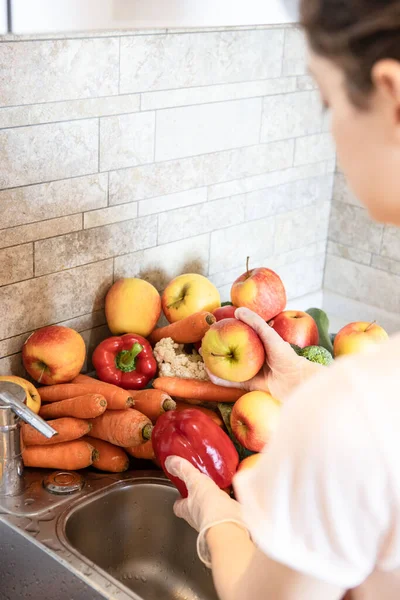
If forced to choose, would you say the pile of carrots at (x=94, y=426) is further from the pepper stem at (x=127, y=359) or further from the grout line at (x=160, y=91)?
the grout line at (x=160, y=91)

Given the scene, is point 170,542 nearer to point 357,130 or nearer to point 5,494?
point 5,494

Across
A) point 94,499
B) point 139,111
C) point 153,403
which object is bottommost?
point 94,499

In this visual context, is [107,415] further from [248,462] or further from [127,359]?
[248,462]

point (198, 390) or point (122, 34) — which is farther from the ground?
point (122, 34)

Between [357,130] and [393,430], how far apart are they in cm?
21

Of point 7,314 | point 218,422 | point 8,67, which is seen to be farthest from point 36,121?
point 218,422

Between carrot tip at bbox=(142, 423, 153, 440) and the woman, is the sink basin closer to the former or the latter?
carrot tip at bbox=(142, 423, 153, 440)

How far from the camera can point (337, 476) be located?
538mm

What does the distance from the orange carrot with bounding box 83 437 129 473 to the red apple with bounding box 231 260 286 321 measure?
379 mm

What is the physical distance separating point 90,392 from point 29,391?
4.2 inches

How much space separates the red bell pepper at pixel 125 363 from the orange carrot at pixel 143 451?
0.13 meters

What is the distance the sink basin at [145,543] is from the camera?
1.34 metres

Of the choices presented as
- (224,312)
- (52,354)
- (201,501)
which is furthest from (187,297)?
(201,501)

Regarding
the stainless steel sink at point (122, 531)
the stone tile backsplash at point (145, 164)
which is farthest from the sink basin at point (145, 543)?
the stone tile backsplash at point (145, 164)
